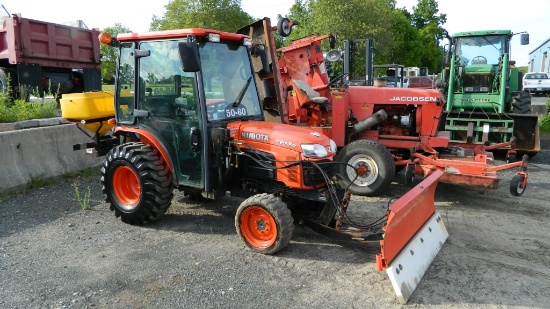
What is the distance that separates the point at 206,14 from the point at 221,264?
1013 inches

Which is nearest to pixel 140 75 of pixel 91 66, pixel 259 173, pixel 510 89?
pixel 259 173

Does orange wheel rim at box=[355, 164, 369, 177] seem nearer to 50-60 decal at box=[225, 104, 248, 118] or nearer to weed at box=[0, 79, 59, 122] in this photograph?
50-60 decal at box=[225, 104, 248, 118]

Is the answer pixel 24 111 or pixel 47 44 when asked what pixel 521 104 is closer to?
pixel 24 111

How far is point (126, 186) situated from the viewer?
5.31m

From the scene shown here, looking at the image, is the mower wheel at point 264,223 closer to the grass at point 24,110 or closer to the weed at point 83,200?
the weed at point 83,200

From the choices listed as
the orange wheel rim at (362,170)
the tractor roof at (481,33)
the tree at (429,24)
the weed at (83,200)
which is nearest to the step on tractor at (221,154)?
the weed at (83,200)

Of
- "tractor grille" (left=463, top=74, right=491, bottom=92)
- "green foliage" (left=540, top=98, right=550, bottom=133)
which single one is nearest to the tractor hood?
"tractor grille" (left=463, top=74, right=491, bottom=92)

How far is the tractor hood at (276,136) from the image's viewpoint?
14.3 ft

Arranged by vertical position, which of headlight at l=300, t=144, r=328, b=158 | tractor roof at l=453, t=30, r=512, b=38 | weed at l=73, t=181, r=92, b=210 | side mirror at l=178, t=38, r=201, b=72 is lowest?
weed at l=73, t=181, r=92, b=210

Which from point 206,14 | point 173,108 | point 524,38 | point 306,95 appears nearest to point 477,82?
point 524,38

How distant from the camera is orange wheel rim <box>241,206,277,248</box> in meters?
4.26

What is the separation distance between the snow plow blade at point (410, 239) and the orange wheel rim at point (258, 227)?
3.80 feet

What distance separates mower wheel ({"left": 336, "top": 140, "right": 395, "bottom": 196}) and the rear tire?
203 inches

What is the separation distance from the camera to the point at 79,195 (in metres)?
6.06
